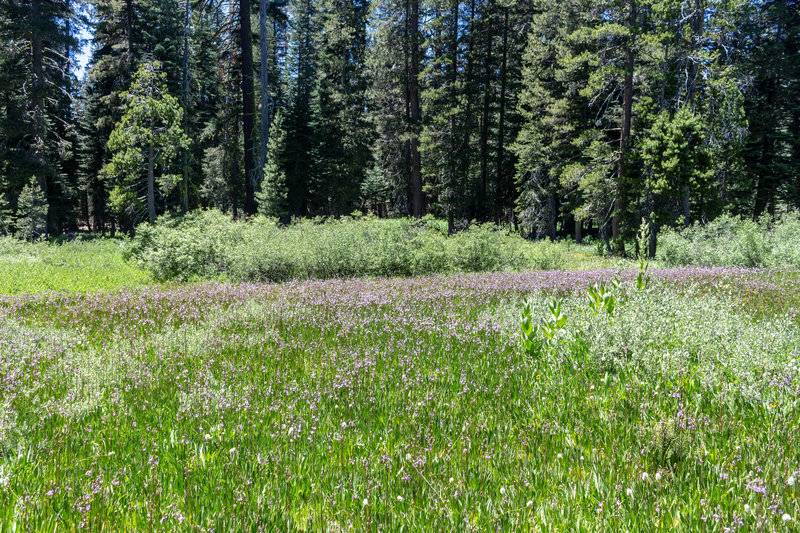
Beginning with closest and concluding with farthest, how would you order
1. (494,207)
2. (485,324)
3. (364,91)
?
(485,324) < (494,207) < (364,91)

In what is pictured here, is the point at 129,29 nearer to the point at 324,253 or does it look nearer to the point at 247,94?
the point at 247,94

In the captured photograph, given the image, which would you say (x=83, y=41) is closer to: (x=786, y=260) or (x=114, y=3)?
(x=114, y=3)

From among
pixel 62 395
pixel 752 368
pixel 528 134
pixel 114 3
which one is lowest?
pixel 62 395

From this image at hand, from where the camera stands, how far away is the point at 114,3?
33844 mm

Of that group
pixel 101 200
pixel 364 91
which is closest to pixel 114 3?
pixel 101 200

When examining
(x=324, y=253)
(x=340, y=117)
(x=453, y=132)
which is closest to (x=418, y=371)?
(x=324, y=253)

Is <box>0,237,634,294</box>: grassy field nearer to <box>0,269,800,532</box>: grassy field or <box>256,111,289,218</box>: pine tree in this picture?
<box>0,269,800,532</box>: grassy field

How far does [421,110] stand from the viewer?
101 ft

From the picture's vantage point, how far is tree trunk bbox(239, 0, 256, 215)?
71.6 ft

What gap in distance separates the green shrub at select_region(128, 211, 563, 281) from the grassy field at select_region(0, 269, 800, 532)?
6.97 metres

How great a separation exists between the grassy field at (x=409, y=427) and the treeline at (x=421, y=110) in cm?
1888

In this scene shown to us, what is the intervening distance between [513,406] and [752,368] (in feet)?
6.76

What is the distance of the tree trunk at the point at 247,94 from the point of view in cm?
2183

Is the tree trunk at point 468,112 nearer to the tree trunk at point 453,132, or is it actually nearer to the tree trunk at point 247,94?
the tree trunk at point 453,132
